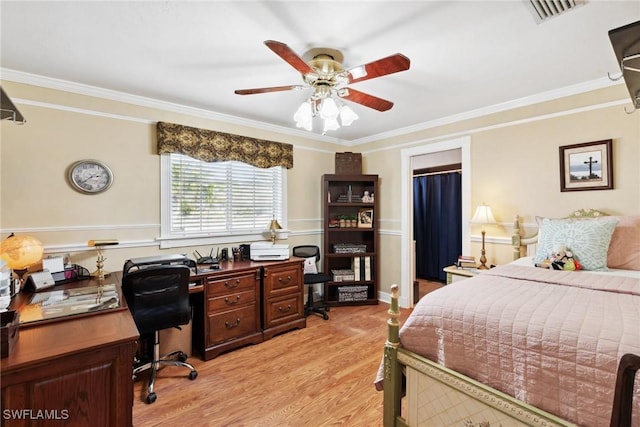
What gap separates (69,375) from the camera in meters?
1.17

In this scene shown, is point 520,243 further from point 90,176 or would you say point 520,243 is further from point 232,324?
point 90,176

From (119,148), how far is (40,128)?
54 centimetres

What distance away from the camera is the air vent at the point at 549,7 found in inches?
59.2

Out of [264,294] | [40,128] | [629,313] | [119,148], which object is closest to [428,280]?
[264,294]

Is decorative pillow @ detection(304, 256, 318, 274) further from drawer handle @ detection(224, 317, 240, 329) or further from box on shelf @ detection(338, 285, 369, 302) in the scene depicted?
drawer handle @ detection(224, 317, 240, 329)

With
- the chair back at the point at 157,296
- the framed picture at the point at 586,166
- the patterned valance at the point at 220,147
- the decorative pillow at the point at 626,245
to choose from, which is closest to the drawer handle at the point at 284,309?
the chair back at the point at 157,296

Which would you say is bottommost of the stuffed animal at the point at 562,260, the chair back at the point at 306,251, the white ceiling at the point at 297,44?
the chair back at the point at 306,251

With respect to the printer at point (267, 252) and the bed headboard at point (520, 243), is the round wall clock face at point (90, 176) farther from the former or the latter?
the bed headboard at point (520, 243)

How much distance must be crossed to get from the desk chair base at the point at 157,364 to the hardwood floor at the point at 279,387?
56 millimetres

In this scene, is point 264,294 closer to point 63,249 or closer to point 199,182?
point 199,182

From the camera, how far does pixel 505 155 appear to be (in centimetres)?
303

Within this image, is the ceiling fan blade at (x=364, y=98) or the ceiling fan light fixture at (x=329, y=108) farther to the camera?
the ceiling fan blade at (x=364, y=98)

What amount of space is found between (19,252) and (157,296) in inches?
36.6

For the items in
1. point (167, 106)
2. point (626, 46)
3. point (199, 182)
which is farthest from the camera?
point (199, 182)
